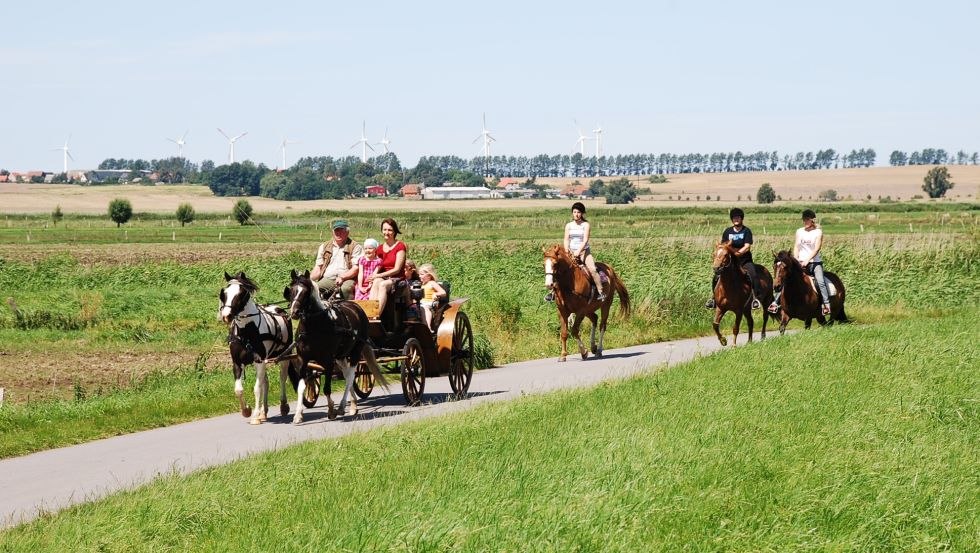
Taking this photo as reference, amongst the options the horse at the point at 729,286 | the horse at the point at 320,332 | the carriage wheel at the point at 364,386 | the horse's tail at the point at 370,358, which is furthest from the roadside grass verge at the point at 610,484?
the horse at the point at 729,286

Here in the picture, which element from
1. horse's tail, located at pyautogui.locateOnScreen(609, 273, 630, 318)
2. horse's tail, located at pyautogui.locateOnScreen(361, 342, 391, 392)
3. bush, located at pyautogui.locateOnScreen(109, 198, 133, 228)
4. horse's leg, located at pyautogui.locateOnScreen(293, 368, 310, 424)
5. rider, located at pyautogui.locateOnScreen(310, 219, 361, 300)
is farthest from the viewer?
bush, located at pyautogui.locateOnScreen(109, 198, 133, 228)

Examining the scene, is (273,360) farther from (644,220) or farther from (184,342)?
(644,220)

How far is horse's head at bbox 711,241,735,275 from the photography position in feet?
72.2

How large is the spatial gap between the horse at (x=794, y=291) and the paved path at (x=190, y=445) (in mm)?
5276

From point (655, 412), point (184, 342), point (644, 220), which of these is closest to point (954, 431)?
point (655, 412)

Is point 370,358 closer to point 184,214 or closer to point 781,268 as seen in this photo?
point 781,268

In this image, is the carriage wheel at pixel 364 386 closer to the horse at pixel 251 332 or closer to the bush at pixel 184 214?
the horse at pixel 251 332

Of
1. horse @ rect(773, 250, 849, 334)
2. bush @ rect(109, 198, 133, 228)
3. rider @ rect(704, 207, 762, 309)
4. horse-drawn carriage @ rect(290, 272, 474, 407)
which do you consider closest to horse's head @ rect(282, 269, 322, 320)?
horse-drawn carriage @ rect(290, 272, 474, 407)

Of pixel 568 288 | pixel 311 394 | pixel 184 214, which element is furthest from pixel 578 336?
pixel 184 214

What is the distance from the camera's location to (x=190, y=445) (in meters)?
13.1

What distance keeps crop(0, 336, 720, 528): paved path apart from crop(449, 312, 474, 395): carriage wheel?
24 centimetres

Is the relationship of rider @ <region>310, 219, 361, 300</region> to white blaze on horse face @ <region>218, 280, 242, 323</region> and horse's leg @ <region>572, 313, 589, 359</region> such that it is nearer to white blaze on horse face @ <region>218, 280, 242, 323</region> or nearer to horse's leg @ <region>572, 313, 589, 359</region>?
white blaze on horse face @ <region>218, 280, 242, 323</region>

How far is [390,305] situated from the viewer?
16.1m

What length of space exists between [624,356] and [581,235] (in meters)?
2.48
